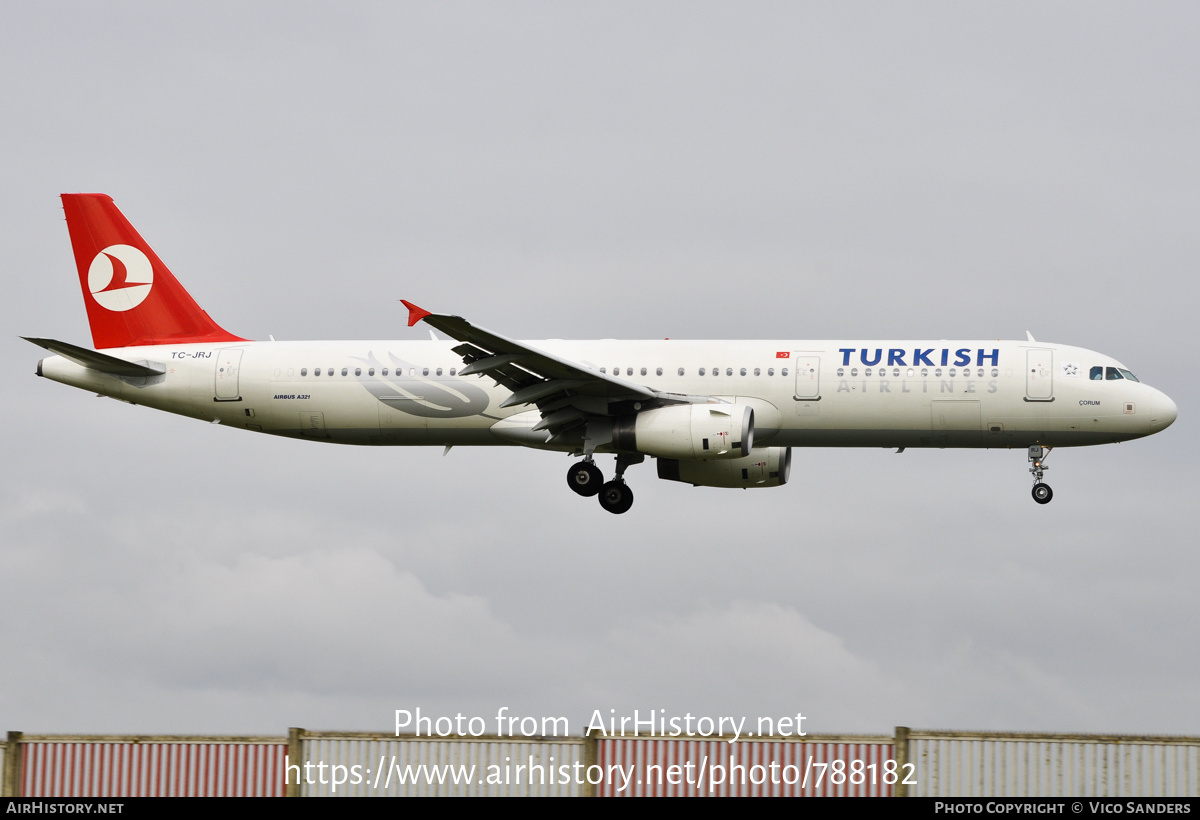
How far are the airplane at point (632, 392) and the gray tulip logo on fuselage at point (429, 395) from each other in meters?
0.04

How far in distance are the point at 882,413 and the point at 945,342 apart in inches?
102

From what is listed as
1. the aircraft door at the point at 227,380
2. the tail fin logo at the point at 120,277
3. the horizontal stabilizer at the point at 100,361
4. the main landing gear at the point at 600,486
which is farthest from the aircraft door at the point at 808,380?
the tail fin logo at the point at 120,277

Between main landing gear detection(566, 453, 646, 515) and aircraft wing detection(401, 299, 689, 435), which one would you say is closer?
aircraft wing detection(401, 299, 689, 435)

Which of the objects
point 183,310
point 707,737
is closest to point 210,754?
point 707,737

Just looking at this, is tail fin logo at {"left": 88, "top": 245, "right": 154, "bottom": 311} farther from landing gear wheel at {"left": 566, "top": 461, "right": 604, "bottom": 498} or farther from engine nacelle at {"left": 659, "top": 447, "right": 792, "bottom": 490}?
engine nacelle at {"left": 659, "top": 447, "right": 792, "bottom": 490}

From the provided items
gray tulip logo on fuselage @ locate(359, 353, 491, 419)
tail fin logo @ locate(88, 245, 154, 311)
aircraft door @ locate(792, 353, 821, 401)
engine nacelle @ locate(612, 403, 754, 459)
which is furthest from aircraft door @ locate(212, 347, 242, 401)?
aircraft door @ locate(792, 353, 821, 401)

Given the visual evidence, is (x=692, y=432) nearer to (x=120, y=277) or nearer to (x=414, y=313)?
(x=414, y=313)

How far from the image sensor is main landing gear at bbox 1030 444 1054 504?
3756 cm

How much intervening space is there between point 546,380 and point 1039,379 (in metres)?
12.3

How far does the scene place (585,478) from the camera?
3897 centimetres

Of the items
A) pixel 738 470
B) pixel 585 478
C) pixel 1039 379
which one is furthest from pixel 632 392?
pixel 1039 379

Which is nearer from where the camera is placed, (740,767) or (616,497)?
(740,767)

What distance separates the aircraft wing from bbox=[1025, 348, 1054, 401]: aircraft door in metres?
8.55
